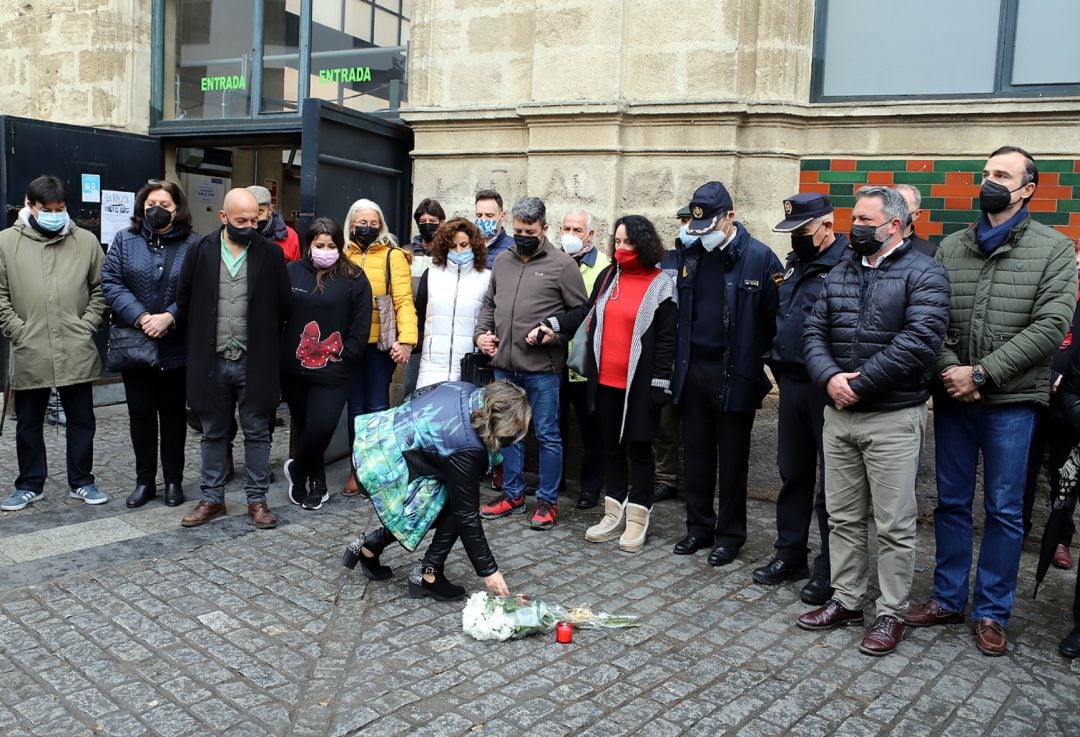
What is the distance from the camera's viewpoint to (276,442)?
8.19 meters

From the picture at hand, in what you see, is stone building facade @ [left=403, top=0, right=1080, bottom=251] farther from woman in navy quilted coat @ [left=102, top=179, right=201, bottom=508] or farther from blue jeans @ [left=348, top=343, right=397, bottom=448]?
woman in navy quilted coat @ [left=102, top=179, right=201, bottom=508]

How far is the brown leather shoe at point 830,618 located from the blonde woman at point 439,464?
4.58ft

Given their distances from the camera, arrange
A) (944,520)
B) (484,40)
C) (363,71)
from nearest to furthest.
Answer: (944,520)
(484,40)
(363,71)

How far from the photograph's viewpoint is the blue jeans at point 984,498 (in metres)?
4.43

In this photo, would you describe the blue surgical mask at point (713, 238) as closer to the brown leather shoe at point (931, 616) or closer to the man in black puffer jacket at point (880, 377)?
the man in black puffer jacket at point (880, 377)

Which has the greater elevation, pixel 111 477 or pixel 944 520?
pixel 944 520

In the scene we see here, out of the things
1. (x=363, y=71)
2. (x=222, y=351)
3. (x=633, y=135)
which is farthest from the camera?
(x=363, y=71)

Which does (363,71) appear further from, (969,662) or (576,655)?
Answer: (969,662)

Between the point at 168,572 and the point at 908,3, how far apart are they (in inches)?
238

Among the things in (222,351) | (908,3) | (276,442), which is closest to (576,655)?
(222,351)

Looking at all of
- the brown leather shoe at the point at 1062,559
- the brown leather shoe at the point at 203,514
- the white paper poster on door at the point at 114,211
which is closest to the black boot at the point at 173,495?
the brown leather shoe at the point at 203,514

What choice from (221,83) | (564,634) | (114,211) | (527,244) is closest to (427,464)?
(564,634)

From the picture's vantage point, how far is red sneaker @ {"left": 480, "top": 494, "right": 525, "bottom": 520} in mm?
6218

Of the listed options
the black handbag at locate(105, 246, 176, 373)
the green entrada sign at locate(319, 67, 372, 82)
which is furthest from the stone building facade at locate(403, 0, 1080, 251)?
the black handbag at locate(105, 246, 176, 373)
